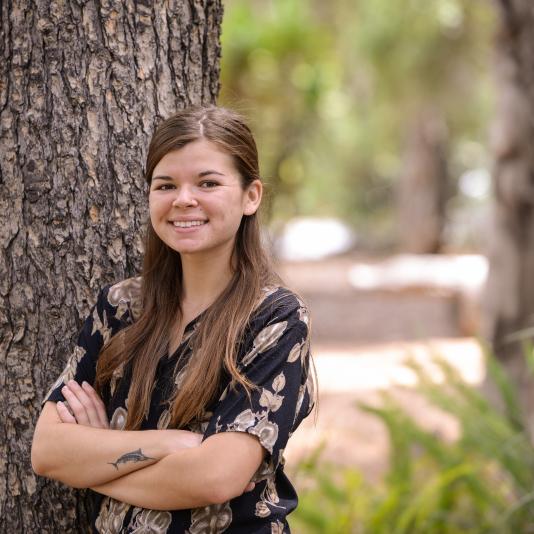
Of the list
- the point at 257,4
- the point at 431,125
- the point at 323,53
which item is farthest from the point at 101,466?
the point at 431,125

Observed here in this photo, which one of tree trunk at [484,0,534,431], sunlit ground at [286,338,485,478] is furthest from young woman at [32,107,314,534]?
tree trunk at [484,0,534,431]

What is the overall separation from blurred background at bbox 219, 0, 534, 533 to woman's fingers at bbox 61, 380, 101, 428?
61cm

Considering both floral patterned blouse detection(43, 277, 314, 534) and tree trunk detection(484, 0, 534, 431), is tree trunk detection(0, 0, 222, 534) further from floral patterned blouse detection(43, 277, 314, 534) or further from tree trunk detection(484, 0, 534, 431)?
tree trunk detection(484, 0, 534, 431)

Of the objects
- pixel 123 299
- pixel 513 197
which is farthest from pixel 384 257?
pixel 123 299

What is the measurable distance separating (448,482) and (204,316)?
215 centimetres

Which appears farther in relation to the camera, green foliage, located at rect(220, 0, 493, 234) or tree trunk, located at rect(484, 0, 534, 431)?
green foliage, located at rect(220, 0, 493, 234)

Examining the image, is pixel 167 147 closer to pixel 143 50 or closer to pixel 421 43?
pixel 143 50

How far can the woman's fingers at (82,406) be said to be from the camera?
2064mm

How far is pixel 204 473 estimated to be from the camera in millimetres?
1828

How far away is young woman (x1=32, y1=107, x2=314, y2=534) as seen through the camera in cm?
189

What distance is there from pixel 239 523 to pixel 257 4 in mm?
14995

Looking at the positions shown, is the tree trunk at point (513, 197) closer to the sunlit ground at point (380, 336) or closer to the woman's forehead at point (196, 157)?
the sunlit ground at point (380, 336)

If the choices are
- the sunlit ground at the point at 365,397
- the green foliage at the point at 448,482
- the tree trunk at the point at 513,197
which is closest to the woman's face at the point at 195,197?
the green foliage at the point at 448,482

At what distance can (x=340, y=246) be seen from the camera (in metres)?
22.9
